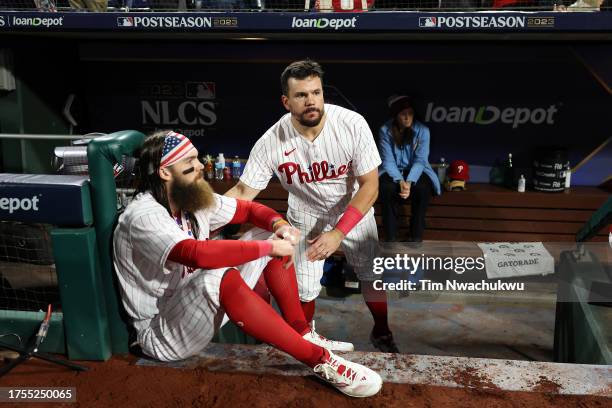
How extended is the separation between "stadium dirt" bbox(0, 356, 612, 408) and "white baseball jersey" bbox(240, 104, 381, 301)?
116 centimetres

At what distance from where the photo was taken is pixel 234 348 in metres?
2.71

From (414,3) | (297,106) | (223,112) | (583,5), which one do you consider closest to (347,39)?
(414,3)

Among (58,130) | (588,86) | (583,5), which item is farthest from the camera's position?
(58,130)

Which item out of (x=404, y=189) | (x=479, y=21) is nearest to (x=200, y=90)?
(x=404, y=189)

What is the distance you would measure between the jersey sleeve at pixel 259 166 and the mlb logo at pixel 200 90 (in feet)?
11.2

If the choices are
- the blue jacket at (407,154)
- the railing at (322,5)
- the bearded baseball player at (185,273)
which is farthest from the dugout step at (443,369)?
the railing at (322,5)

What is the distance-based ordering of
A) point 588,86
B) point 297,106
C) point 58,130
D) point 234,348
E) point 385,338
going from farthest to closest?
1. point 58,130
2. point 588,86
3. point 385,338
4. point 297,106
5. point 234,348

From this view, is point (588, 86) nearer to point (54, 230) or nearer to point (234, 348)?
point (234, 348)

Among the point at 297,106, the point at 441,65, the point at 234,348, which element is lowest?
the point at 234,348

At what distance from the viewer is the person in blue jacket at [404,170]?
5199 mm

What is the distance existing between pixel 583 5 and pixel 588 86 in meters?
1.33

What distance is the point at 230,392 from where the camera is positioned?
7.68 ft

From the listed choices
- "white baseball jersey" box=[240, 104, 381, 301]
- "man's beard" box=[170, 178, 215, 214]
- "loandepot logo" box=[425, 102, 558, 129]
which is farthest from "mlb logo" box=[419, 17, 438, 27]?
"man's beard" box=[170, 178, 215, 214]

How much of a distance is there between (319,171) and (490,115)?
11.9ft
